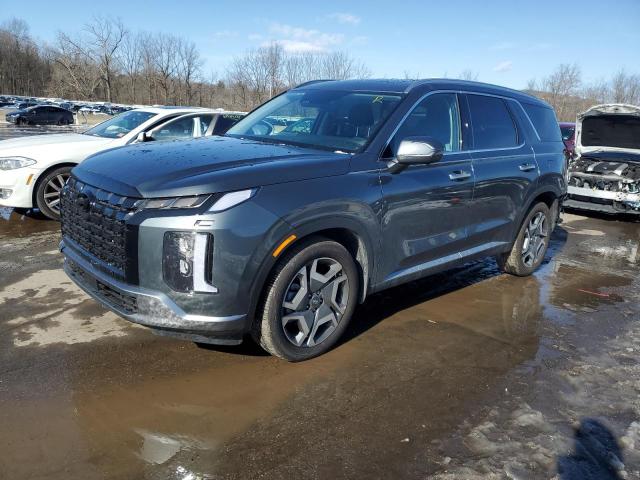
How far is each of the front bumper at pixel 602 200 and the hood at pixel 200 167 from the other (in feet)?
26.3

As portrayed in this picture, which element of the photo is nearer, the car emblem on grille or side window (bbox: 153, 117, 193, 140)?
the car emblem on grille

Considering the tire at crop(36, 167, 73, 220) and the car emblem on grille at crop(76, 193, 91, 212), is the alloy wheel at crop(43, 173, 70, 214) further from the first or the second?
the car emblem on grille at crop(76, 193, 91, 212)

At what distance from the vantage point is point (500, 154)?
4.87m

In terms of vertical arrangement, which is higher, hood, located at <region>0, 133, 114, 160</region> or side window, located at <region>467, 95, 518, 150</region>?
side window, located at <region>467, 95, 518, 150</region>

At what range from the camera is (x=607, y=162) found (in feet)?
32.9

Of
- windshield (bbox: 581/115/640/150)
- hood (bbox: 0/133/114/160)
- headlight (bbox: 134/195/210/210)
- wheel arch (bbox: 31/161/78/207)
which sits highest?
windshield (bbox: 581/115/640/150)

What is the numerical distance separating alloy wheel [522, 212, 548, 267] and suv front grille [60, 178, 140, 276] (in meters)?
4.31

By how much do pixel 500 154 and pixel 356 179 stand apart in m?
2.03

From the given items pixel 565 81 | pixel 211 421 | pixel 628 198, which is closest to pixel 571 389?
pixel 211 421

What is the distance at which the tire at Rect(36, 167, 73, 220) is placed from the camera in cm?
680

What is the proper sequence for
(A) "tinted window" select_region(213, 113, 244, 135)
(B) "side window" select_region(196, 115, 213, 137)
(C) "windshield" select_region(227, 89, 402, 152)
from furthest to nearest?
(A) "tinted window" select_region(213, 113, 244, 135), (B) "side window" select_region(196, 115, 213, 137), (C) "windshield" select_region(227, 89, 402, 152)

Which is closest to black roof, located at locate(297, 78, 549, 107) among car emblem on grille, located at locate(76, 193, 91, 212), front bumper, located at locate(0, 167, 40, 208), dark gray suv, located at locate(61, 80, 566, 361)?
dark gray suv, located at locate(61, 80, 566, 361)

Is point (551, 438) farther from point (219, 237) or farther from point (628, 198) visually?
point (628, 198)

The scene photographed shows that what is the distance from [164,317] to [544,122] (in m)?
4.80
